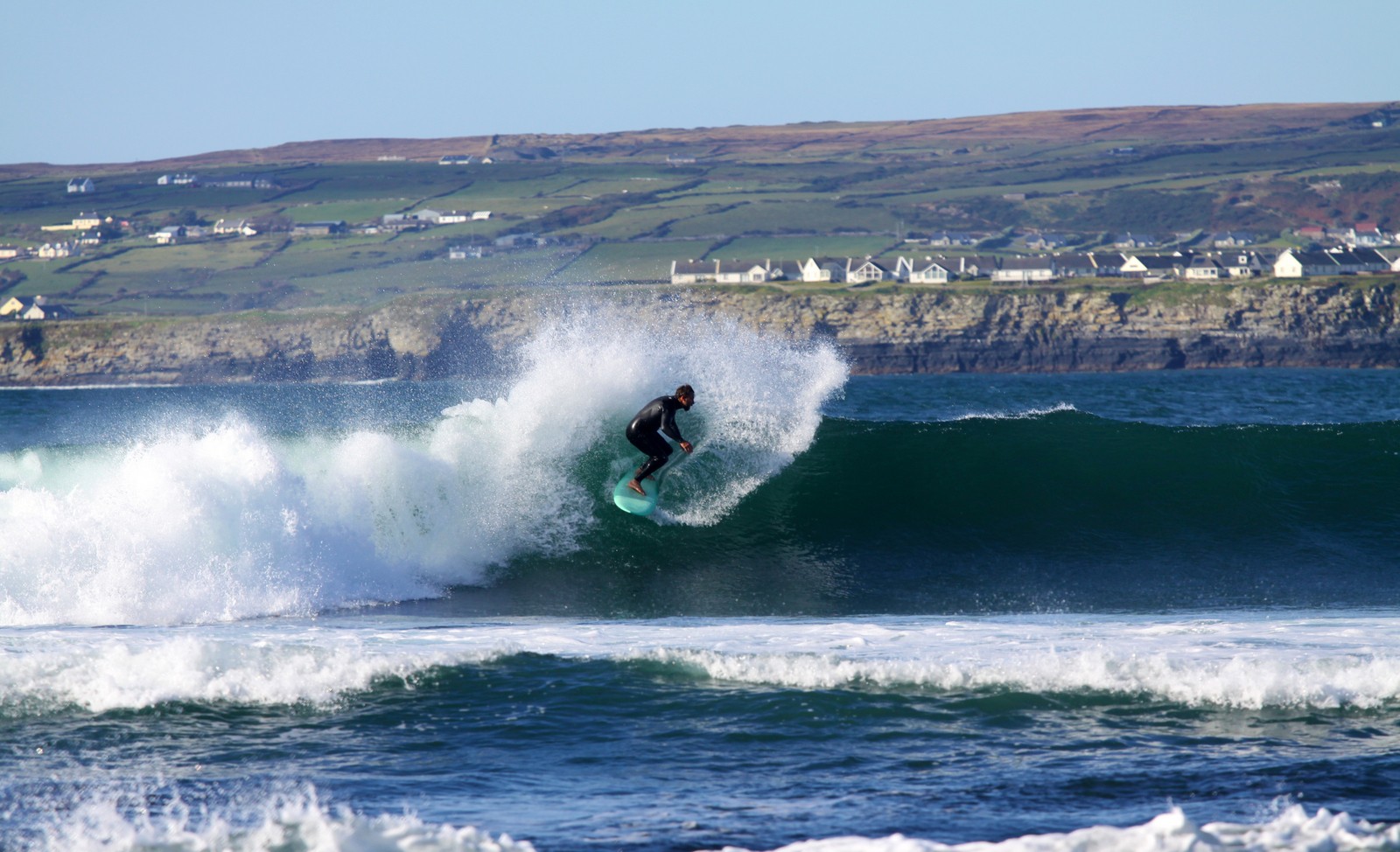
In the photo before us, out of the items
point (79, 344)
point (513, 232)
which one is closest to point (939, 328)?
point (79, 344)

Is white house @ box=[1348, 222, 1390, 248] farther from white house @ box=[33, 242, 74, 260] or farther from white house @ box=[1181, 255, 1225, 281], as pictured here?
white house @ box=[33, 242, 74, 260]

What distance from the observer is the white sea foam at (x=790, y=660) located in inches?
298

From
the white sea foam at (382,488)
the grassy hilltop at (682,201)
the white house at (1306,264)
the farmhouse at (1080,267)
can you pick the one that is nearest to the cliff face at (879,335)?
the grassy hilltop at (682,201)

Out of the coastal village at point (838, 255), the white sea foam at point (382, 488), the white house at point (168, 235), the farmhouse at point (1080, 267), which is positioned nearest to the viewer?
the white sea foam at point (382, 488)

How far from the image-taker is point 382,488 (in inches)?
514

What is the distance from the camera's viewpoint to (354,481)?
13008mm

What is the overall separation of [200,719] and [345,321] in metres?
67.7

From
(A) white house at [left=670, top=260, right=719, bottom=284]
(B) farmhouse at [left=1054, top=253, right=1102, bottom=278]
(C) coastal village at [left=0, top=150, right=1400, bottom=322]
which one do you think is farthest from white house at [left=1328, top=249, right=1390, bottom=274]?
(A) white house at [left=670, top=260, right=719, bottom=284]

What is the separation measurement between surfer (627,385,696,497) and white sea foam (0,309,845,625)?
1.68 m

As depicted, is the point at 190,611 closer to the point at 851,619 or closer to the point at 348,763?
the point at 348,763

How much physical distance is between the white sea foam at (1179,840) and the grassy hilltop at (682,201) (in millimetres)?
73656

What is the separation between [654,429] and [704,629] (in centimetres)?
248

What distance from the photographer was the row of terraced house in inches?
3327

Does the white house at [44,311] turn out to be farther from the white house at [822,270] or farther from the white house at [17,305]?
the white house at [822,270]
